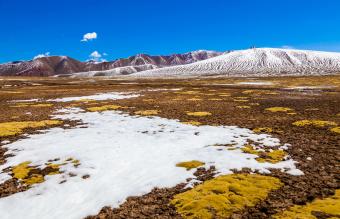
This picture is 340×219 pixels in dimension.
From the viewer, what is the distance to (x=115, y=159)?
15.9 meters

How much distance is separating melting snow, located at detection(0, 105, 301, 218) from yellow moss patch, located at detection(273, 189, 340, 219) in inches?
126

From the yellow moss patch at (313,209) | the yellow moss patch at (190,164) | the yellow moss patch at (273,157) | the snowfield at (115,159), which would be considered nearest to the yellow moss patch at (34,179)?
the snowfield at (115,159)

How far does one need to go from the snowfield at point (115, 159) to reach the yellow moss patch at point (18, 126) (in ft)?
7.40

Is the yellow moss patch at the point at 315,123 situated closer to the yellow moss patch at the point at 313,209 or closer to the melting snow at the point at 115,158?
the melting snow at the point at 115,158

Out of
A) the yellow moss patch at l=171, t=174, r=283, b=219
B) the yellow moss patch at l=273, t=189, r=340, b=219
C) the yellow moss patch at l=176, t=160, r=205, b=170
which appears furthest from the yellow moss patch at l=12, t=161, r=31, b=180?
the yellow moss patch at l=273, t=189, r=340, b=219

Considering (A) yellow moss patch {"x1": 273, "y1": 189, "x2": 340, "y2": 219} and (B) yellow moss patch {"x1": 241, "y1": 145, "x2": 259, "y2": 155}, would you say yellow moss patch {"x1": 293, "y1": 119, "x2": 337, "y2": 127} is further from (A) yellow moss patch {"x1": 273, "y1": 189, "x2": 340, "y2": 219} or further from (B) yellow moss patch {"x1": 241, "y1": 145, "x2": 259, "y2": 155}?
(A) yellow moss patch {"x1": 273, "y1": 189, "x2": 340, "y2": 219}

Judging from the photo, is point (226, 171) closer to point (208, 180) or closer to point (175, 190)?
point (208, 180)

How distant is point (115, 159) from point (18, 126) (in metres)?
12.6

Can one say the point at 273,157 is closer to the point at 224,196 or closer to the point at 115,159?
the point at 224,196

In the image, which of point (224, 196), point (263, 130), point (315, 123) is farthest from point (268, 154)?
point (315, 123)

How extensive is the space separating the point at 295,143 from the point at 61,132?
1519 cm

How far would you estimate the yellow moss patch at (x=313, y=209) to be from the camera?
9.34 meters

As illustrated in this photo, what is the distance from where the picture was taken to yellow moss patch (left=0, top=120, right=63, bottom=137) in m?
22.7

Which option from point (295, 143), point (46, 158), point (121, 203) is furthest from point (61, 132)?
point (295, 143)
